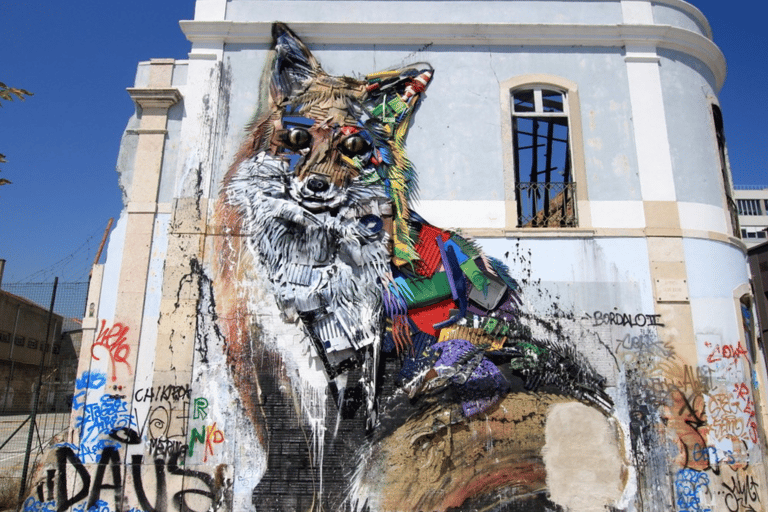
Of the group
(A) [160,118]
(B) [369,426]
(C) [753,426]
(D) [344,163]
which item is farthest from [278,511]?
(C) [753,426]

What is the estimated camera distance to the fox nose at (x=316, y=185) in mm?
7961

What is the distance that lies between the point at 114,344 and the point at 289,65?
16.6ft

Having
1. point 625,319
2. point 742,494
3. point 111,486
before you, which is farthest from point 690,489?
point 111,486

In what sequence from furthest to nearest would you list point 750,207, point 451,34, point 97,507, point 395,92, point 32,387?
point 750,207 → point 32,387 → point 451,34 → point 395,92 → point 97,507

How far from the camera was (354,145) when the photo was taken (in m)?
8.28

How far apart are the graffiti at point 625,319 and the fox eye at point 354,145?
4246 millimetres

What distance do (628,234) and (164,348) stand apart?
7119 mm

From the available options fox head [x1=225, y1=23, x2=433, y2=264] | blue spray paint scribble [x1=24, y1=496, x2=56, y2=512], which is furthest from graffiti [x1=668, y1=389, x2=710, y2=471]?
blue spray paint scribble [x1=24, y1=496, x2=56, y2=512]

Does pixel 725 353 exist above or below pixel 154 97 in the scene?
below

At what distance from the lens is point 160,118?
8469 millimetres

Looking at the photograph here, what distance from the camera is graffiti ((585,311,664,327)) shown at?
7805 millimetres

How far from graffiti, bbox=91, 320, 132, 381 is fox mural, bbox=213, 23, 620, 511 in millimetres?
1370

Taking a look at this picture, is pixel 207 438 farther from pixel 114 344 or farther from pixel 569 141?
pixel 569 141

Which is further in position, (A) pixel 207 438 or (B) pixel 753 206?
(B) pixel 753 206
